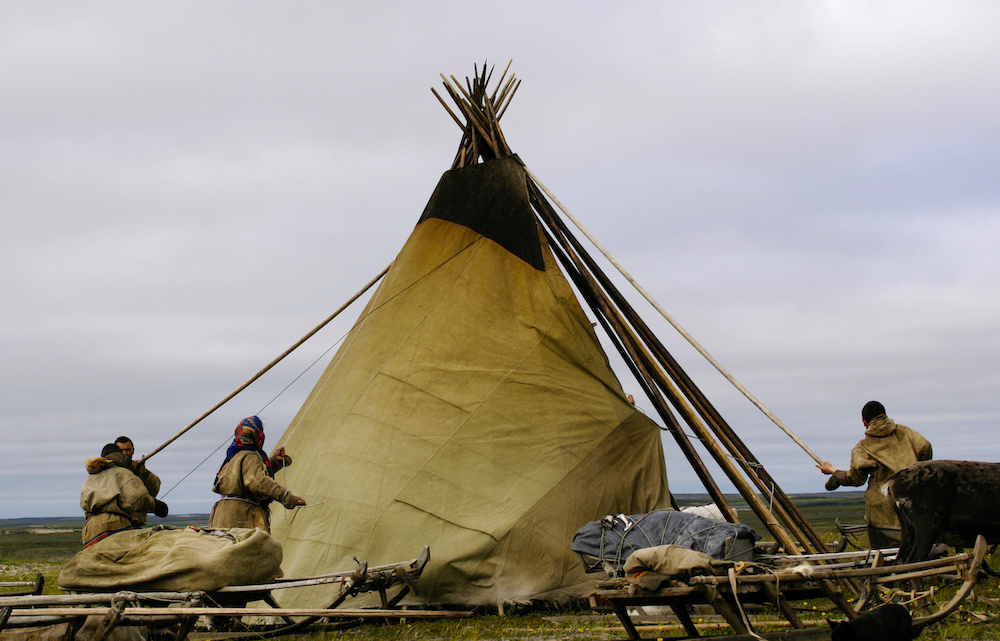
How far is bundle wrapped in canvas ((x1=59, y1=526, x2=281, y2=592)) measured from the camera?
6.01 metres

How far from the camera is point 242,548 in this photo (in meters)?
6.12

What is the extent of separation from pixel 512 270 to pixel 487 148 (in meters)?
1.77

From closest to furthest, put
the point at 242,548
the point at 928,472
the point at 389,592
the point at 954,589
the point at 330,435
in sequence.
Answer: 1. the point at 928,472
2. the point at 242,548
3. the point at 954,589
4. the point at 389,592
5. the point at 330,435

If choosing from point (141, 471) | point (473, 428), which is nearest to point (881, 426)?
point (473, 428)

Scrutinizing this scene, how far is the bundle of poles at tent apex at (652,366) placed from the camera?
312 inches

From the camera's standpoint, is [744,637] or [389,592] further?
[389,592]

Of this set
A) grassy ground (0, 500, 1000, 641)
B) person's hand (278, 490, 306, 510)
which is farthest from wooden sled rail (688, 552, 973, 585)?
person's hand (278, 490, 306, 510)

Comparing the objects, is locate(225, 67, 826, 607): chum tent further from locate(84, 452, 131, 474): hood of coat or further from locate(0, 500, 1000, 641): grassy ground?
locate(84, 452, 131, 474): hood of coat

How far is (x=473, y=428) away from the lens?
8219mm

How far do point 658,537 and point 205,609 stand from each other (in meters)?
3.07

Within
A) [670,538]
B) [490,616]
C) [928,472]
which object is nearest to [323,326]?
[490,616]

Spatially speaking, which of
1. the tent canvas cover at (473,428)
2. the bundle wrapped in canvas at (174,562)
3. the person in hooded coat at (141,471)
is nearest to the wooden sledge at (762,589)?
the bundle wrapped in canvas at (174,562)

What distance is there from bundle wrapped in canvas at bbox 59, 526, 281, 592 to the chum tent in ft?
5.34

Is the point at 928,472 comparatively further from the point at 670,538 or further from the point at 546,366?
the point at 546,366
